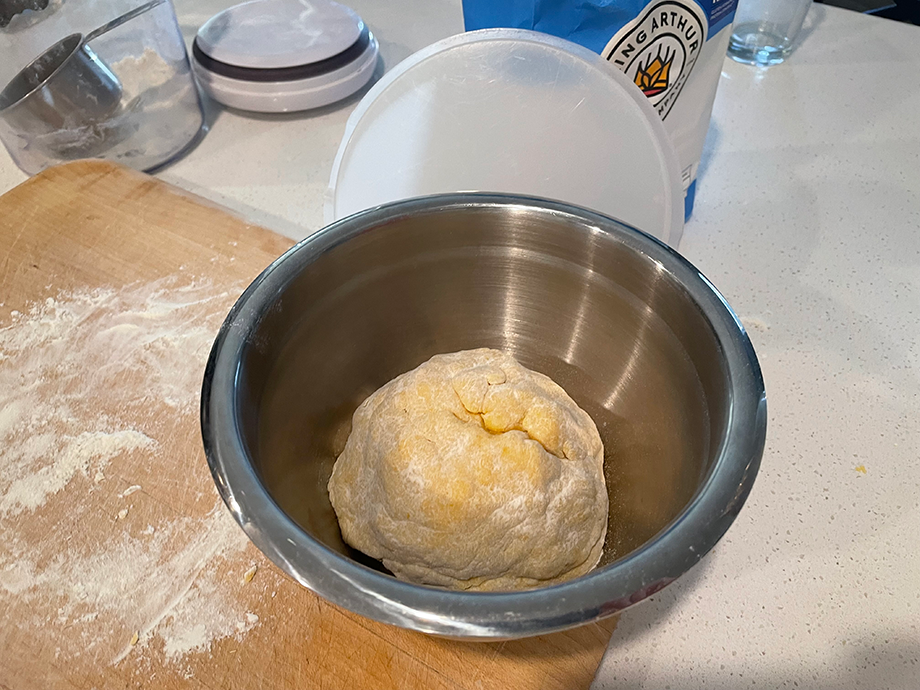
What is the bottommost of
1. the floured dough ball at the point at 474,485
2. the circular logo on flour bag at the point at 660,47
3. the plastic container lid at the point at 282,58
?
the floured dough ball at the point at 474,485

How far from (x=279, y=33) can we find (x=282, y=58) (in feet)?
0.29

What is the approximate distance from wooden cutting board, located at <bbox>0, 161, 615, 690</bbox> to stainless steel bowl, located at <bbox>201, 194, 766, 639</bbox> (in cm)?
12

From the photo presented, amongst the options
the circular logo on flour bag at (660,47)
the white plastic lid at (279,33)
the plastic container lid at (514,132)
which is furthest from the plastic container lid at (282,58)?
the circular logo on flour bag at (660,47)

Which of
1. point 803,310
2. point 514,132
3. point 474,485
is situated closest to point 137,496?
point 474,485

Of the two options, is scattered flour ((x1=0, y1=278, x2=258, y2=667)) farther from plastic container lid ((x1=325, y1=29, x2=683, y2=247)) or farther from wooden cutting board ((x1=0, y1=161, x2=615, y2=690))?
plastic container lid ((x1=325, y1=29, x2=683, y2=247))

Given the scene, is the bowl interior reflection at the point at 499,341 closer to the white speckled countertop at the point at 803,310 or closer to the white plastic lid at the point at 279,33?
the white speckled countertop at the point at 803,310

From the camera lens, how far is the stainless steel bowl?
48 centimetres

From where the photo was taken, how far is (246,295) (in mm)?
666

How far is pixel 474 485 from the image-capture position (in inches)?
26.4

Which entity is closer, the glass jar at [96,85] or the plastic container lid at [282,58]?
the glass jar at [96,85]

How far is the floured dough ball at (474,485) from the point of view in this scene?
667 mm

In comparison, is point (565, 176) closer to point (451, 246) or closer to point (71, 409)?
point (451, 246)

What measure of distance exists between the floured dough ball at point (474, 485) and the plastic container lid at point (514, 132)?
1.15 feet

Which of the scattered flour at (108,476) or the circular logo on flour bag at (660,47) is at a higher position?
the circular logo on flour bag at (660,47)
